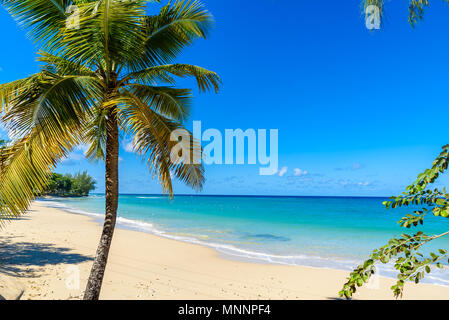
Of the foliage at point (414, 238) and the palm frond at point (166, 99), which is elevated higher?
the palm frond at point (166, 99)

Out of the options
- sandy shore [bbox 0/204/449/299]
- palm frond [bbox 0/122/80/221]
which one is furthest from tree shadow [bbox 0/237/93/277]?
palm frond [bbox 0/122/80/221]

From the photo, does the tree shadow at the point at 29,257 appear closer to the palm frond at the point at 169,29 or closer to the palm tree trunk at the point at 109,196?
the palm tree trunk at the point at 109,196

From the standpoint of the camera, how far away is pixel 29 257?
8156mm

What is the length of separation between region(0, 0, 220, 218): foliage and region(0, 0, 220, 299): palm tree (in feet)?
0.04

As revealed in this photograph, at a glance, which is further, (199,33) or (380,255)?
(199,33)

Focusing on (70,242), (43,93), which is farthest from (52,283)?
(70,242)

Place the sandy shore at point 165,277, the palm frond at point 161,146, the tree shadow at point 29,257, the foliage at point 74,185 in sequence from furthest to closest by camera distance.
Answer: the foliage at point 74,185 → the tree shadow at point 29,257 → the sandy shore at point 165,277 → the palm frond at point 161,146

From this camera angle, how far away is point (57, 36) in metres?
4.34

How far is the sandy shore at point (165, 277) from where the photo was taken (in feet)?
20.4

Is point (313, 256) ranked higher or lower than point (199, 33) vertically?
lower

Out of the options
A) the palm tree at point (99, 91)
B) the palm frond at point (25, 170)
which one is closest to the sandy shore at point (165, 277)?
the palm tree at point (99, 91)

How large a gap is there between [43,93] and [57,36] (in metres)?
1.57

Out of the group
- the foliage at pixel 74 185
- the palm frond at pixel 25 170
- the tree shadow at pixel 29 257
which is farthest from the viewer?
the foliage at pixel 74 185
